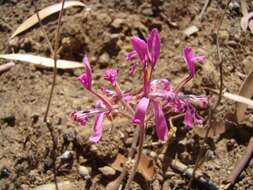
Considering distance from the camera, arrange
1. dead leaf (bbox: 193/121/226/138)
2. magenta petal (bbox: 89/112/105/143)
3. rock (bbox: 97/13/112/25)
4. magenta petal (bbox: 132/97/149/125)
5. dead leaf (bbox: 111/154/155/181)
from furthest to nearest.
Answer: rock (bbox: 97/13/112/25) < dead leaf (bbox: 193/121/226/138) < dead leaf (bbox: 111/154/155/181) < magenta petal (bbox: 89/112/105/143) < magenta petal (bbox: 132/97/149/125)

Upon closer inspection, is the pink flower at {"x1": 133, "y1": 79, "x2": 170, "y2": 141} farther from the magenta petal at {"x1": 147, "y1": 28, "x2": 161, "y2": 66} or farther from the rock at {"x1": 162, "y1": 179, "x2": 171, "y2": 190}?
the rock at {"x1": 162, "y1": 179, "x2": 171, "y2": 190}

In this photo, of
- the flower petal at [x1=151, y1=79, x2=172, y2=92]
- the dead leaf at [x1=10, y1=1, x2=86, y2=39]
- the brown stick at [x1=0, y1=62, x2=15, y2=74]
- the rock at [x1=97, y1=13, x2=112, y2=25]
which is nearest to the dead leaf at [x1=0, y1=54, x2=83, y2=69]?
the brown stick at [x1=0, y1=62, x2=15, y2=74]

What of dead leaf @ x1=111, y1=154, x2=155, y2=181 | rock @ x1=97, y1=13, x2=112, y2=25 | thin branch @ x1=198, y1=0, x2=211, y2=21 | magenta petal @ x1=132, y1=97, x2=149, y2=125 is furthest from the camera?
thin branch @ x1=198, y1=0, x2=211, y2=21

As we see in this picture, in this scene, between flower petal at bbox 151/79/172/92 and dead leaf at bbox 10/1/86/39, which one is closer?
flower petal at bbox 151/79/172/92

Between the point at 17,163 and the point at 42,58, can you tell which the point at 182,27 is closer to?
the point at 42,58

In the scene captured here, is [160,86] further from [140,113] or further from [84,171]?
[84,171]

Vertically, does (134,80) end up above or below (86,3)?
below

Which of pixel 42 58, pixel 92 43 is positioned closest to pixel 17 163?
pixel 42 58
